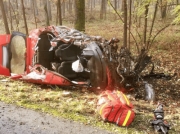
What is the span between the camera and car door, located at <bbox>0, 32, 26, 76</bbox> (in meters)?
4.98

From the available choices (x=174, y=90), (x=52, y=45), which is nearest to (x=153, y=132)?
(x=174, y=90)

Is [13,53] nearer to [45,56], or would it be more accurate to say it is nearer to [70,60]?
[45,56]

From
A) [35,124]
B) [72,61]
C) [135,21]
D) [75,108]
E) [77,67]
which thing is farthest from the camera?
[135,21]

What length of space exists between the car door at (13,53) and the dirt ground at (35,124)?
2.34 m

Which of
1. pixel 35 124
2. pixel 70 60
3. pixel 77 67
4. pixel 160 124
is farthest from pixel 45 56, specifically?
pixel 160 124

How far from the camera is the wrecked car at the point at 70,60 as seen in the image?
12.8 ft

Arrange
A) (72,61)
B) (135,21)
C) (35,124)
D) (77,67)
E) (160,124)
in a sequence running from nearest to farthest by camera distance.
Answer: (160,124) < (35,124) < (77,67) < (72,61) < (135,21)

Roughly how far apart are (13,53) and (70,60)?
1842 mm

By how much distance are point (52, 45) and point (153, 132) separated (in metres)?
3.83

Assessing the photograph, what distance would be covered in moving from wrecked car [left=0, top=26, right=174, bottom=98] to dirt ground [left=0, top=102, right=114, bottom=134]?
61.1 inches

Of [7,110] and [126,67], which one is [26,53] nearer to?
[7,110]

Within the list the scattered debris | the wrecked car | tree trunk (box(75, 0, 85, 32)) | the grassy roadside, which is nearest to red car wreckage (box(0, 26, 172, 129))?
the wrecked car

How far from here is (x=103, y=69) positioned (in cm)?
384

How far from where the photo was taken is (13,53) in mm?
5039
